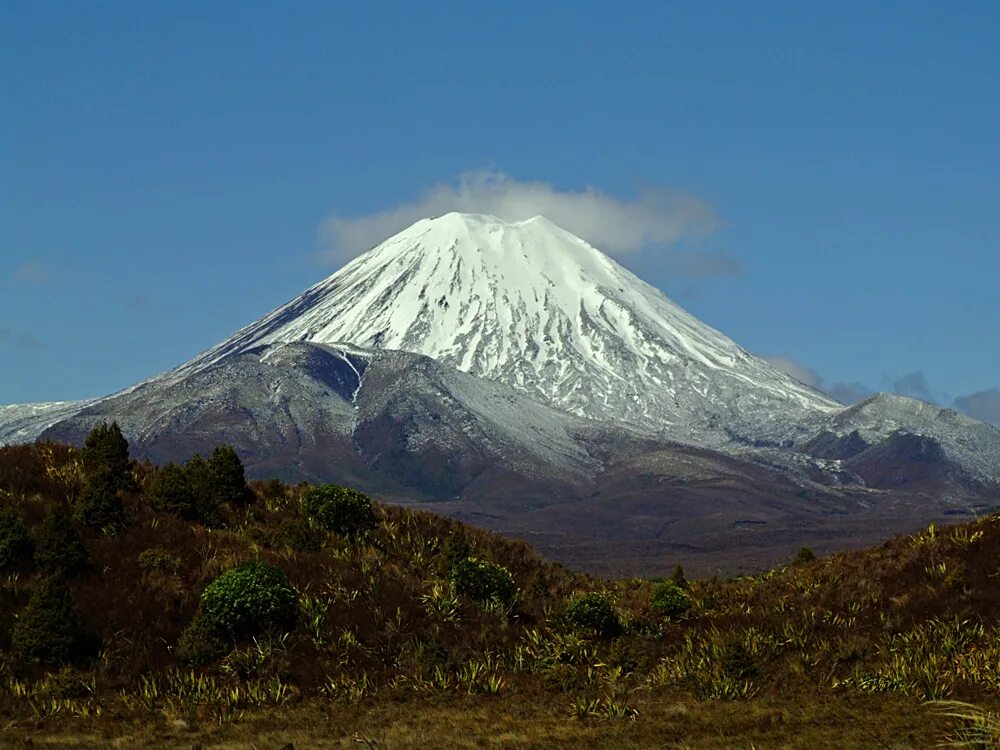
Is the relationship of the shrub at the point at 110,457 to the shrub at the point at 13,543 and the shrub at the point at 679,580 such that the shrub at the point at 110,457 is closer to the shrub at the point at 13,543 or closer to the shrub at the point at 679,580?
the shrub at the point at 13,543

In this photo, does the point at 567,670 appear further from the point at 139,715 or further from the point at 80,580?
the point at 80,580

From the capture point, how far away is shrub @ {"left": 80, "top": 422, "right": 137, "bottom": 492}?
5066 cm

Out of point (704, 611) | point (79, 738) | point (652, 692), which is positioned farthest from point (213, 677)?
point (704, 611)

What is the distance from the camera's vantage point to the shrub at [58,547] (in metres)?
43.1

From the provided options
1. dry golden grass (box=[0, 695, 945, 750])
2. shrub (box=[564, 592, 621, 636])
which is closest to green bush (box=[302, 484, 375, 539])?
shrub (box=[564, 592, 621, 636])

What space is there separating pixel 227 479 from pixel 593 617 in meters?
16.0

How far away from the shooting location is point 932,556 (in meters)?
45.9

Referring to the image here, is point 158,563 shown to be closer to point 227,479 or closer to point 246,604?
point 246,604

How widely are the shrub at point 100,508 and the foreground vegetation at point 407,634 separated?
7 centimetres

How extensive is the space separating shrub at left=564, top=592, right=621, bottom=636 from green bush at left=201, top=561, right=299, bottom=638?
326 inches

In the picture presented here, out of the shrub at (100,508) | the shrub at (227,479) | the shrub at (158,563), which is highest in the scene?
the shrub at (227,479)

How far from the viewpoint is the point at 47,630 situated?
3862cm

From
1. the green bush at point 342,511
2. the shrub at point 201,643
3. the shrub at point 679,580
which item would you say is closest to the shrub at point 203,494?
the green bush at point 342,511

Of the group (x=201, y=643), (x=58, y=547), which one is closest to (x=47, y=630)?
(x=201, y=643)
